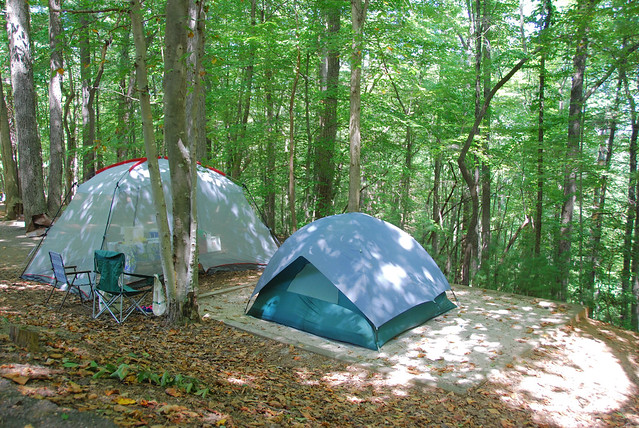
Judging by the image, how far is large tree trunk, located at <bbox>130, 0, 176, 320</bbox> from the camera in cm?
461

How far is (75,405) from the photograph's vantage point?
229 cm

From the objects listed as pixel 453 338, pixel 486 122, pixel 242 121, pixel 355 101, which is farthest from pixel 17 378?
pixel 242 121

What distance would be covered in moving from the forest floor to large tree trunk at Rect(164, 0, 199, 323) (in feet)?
1.19

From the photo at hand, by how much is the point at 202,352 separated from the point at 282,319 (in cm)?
148

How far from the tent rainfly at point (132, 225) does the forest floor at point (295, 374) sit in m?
1.09

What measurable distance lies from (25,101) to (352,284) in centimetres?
1001

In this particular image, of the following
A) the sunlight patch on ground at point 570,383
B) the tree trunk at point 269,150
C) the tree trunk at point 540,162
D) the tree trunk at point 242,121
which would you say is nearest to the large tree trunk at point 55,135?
the tree trunk at point 242,121

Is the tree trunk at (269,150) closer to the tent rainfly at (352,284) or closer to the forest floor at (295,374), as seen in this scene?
the tent rainfly at (352,284)

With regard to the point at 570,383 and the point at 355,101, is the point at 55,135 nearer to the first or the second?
the point at 355,101

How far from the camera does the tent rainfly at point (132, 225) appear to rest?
688 centimetres

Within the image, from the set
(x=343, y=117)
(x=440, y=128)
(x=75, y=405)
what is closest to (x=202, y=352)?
(x=75, y=405)

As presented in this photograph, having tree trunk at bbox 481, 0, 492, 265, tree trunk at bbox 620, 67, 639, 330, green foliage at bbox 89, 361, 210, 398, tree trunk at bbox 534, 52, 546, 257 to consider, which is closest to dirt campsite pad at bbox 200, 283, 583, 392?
green foliage at bbox 89, 361, 210, 398

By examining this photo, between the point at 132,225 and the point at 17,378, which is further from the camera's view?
the point at 132,225

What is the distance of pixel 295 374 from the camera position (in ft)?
13.7
